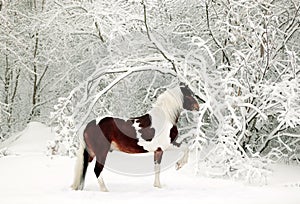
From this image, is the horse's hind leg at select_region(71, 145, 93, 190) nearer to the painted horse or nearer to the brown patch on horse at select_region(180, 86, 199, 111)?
the painted horse

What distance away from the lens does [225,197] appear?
455 cm

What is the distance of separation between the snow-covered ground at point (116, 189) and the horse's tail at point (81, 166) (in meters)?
0.11

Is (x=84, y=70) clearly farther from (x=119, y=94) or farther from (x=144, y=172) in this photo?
(x=144, y=172)

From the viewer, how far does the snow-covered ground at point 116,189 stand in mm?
4410

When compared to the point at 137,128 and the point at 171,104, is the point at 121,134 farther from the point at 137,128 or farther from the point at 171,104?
the point at 171,104

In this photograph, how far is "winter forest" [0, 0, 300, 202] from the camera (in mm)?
7004

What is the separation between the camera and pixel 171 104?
4.99 meters

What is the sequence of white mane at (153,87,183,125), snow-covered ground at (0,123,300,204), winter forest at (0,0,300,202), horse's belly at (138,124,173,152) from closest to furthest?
snow-covered ground at (0,123,300,204) < horse's belly at (138,124,173,152) < white mane at (153,87,183,125) < winter forest at (0,0,300,202)

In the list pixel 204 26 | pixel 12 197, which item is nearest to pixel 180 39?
pixel 204 26

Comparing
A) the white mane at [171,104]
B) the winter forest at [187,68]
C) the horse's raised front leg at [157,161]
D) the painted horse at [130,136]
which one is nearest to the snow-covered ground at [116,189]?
the horse's raised front leg at [157,161]

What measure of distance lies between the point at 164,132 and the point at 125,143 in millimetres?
466

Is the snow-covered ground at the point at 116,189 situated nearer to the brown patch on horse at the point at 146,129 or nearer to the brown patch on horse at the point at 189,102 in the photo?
the brown patch on horse at the point at 146,129

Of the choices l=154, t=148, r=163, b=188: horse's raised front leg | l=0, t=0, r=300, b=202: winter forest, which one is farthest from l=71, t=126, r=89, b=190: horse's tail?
l=0, t=0, r=300, b=202: winter forest

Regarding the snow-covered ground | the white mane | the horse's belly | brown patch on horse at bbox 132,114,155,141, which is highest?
the white mane
